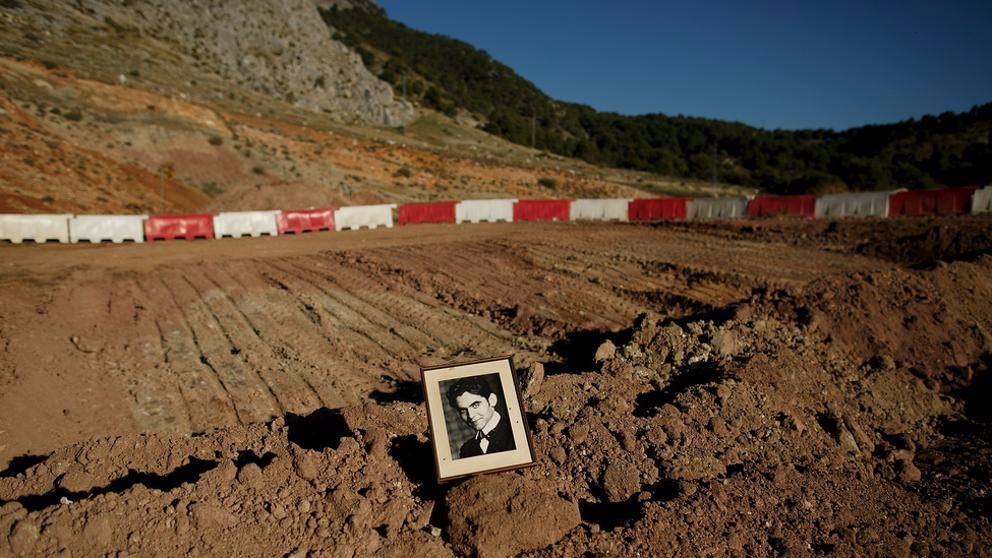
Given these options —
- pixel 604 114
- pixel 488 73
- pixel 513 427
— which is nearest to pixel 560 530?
pixel 513 427

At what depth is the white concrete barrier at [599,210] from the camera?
3741 centimetres

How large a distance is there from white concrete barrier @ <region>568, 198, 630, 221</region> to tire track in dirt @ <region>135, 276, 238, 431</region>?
25.3 meters

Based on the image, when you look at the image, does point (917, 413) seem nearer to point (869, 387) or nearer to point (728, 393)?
point (869, 387)

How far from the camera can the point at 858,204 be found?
3397 centimetres

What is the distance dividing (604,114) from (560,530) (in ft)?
518

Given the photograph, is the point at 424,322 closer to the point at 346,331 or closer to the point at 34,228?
the point at 346,331

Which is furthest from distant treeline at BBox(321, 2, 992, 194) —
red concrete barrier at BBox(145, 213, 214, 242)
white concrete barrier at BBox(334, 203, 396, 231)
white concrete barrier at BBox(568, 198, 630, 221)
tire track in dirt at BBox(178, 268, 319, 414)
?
tire track in dirt at BBox(178, 268, 319, 414)

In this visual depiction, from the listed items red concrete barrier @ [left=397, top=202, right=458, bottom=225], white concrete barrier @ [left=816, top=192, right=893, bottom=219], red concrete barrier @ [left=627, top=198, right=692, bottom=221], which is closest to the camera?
white concrete barrier @ [left=816, top=192, right=893, bottom=219]

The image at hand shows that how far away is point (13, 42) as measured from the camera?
45.0 metres

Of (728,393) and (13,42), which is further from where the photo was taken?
(13,42)

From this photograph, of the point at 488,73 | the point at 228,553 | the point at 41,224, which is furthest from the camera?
the point at 488,73

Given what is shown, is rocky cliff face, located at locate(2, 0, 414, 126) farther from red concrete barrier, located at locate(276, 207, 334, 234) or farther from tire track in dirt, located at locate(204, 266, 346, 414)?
tire track in dirt, located at locate(204, 266, 346, 414)

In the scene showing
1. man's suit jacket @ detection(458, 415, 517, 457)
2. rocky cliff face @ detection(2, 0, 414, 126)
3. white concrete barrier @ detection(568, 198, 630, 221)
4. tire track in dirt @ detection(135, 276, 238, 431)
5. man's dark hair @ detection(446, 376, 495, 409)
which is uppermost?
rocky cliff face @ detection(2, 0, 414, 126)

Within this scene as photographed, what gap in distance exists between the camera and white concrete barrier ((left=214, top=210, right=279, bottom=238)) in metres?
29.5
